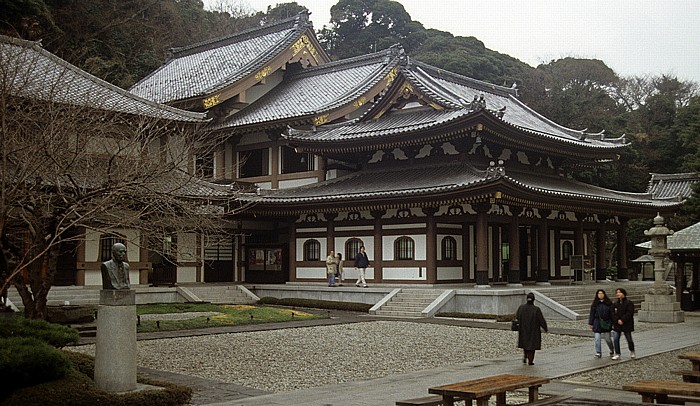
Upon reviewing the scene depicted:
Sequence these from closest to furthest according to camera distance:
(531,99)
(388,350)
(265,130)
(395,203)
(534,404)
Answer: (534,404) < (388,350) < (395,203) < (265,130) < (531,99)

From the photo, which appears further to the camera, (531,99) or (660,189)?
(531,99)

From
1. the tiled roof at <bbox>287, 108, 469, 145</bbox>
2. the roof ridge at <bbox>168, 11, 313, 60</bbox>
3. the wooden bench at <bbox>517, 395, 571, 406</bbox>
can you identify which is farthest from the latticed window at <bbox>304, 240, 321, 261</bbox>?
the wooden bench at <bbox>517, 395, 571, 406</bbox>

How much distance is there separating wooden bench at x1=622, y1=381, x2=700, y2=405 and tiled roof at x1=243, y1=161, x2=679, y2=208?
54.8ft

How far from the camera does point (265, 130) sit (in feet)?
122

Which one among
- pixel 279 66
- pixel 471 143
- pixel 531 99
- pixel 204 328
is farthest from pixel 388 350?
pixel 531 99

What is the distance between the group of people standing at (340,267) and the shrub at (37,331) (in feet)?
64.9

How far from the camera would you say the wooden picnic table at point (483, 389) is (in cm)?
938

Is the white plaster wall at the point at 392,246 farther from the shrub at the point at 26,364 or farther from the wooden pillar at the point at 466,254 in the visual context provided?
the shrub at the point at 26,364

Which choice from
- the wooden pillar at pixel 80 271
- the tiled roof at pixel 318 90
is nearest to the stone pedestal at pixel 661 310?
the tiled roof at pixel 318 90

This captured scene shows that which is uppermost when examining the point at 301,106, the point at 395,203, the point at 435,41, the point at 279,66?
the point at 435,41

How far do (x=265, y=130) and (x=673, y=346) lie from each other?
23305 millimetres

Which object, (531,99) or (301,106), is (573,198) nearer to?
(301,106)

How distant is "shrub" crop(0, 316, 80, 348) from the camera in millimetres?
11383

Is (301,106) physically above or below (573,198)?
above
